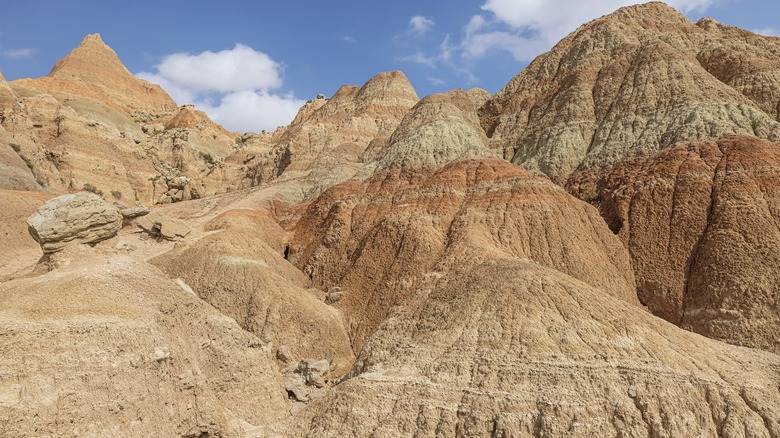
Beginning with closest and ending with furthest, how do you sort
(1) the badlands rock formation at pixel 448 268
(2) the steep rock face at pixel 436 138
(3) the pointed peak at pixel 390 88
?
(1) the badlands rock formation at pixel 448 268 → (2) the steep rock face at pixel 436 138 → (3) the pointed peak at pixel 390 88

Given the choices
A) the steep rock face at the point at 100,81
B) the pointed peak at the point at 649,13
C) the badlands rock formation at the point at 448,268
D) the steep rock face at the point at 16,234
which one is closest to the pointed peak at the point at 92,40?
the steep rock face at the point at 100,81

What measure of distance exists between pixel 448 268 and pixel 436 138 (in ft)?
66.7

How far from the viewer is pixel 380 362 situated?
22.0 metres

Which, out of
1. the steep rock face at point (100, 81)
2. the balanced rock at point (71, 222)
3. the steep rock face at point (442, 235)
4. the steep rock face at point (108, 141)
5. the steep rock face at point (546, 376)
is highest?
the steep rock face at point (100, 81)

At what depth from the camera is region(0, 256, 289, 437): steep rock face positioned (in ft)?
48.2

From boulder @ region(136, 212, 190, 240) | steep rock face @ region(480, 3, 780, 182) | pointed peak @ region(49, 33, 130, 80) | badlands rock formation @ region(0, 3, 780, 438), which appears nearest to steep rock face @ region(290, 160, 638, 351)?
badlands rock formation @ region(0, 3, 780, 438)

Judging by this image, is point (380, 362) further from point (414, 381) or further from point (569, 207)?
point (569, 207)

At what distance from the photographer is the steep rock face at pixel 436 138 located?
4447 centimetres

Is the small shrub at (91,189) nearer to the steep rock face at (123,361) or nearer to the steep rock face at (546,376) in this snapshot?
the steep rock face at (123,361)

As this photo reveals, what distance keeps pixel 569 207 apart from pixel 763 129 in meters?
14.3

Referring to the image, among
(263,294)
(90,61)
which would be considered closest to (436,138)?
(263,294)

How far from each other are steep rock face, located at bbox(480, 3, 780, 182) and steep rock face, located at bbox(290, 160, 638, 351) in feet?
25.1

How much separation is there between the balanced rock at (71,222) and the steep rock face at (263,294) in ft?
30.7

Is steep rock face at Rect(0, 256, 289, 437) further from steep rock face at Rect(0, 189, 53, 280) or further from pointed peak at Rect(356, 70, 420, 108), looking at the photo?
pointed peak at Rect(356, 70, 420, 108)
